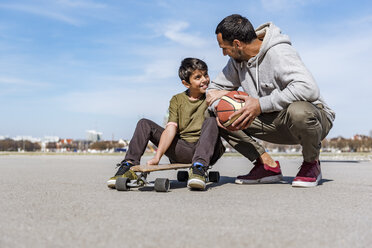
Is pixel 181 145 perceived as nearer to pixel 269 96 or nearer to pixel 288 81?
pixel 269 96

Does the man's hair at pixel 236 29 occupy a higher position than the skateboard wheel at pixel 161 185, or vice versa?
the man's hair at pixel 236 29

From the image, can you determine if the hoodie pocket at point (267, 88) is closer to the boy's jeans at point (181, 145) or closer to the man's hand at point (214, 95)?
the man's hand at point (214, 95)

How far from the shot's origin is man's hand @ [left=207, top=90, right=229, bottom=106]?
13.6 feet

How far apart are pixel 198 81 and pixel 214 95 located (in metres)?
0.36

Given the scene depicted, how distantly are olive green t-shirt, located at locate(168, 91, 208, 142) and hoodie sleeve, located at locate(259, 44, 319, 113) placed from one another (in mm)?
788

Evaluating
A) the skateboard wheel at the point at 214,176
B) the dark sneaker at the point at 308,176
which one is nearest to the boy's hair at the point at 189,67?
the skateboard wheel at the point at 214,176

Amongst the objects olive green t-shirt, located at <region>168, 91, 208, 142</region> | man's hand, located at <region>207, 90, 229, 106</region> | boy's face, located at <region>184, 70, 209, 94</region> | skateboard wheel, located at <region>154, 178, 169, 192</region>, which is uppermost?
boy's face, located at <region>184, 70, 209, 94</region>

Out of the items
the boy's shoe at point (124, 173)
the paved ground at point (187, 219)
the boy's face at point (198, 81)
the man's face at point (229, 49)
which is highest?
the man's face at point (229, 49)

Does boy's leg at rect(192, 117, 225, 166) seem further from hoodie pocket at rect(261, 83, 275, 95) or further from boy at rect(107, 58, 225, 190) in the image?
hoodie pocket at rect(261, 83, 275, 95)

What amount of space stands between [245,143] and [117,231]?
265 centimetres

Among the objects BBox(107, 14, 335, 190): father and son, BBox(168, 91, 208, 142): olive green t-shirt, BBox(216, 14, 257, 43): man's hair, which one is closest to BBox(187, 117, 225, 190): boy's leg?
BBox(107, 14, 335, 190): father and son

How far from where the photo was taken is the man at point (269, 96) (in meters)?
3.77

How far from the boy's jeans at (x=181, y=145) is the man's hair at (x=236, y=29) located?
83 cm

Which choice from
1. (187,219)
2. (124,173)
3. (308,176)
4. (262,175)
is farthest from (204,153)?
(187,219)
